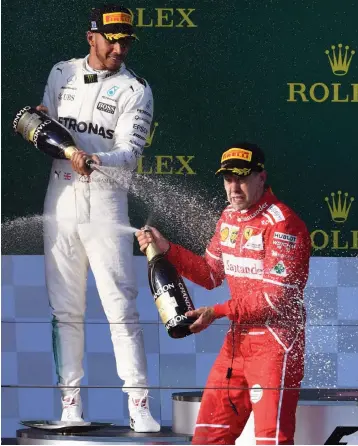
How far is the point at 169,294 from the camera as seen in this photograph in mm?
5879

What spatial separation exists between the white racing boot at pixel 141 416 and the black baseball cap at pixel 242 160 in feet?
2.99

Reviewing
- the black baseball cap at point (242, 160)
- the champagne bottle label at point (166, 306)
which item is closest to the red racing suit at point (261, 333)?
the black baseball cap at point (242, 160)

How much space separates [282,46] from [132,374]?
1351mm

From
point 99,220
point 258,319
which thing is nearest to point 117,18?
point 99,220

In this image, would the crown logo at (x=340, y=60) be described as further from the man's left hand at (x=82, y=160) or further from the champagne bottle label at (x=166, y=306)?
the champagne bottle label at (x=166, y=306)

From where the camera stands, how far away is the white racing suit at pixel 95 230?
6.02 metres

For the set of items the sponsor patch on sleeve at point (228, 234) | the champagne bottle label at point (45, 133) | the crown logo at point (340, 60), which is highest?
the crown logo at point (340, 60)

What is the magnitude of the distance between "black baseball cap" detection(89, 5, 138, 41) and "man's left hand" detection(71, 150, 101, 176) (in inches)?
17.5

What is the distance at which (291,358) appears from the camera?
5625mm

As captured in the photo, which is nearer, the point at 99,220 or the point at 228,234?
the point at 228,234

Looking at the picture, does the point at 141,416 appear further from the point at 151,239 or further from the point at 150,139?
the point at 150,139

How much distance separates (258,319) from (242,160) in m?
0.54

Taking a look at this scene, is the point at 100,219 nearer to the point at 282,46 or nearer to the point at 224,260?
the point at 224,260

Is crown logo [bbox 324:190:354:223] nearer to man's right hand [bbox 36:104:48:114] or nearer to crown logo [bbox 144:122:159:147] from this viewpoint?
crown logo [bbox 144:122:159:147]
